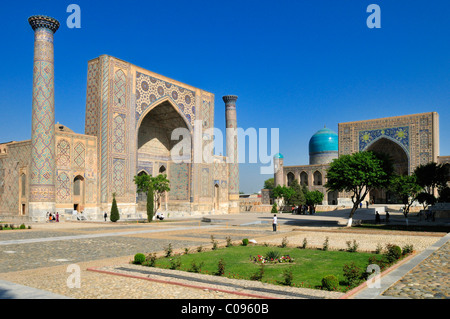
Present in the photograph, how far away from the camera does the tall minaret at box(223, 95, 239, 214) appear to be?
40281 millimetres

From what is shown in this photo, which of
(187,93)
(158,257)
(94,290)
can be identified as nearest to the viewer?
(94,290)

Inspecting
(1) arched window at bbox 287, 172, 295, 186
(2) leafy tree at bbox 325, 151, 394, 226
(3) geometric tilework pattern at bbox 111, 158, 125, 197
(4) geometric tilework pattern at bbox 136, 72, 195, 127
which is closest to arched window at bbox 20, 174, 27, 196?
(3) geometric tilework pattern at bbox 111, 158, 125, 197

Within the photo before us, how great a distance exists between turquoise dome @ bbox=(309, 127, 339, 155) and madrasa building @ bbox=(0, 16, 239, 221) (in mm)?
26074

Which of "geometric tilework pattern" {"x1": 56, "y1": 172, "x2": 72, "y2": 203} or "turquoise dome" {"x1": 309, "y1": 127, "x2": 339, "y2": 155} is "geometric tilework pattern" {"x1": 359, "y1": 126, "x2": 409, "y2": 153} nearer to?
"turquoise dome" {"x1": 309, "y1": 127, "x2": 339, "y2": 155}

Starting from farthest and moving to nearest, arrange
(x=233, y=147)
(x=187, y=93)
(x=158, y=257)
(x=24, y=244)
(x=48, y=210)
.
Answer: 1. (x=233, y=147)
2. (x=187, y=93)
3. (x=48, y=210)
4. (x=24, y=244)
5. (x=158, y=257)

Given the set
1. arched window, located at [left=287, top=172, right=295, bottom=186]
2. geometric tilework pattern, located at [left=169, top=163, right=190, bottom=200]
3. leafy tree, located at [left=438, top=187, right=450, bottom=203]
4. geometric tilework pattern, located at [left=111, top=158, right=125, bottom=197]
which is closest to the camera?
geometric tilework pattern, located at [left=111, top=158, right=125, bottom=197]

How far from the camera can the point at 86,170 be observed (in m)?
27.0

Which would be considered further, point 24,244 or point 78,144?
point 78,144

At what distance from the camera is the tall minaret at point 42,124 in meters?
23.5

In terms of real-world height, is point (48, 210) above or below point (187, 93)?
below

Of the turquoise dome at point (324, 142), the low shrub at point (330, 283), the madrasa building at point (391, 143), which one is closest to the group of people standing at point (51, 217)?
the low shrub at point (330, 283)

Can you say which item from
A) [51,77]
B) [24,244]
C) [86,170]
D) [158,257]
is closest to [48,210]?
[86,170]

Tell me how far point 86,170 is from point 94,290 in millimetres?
22146
